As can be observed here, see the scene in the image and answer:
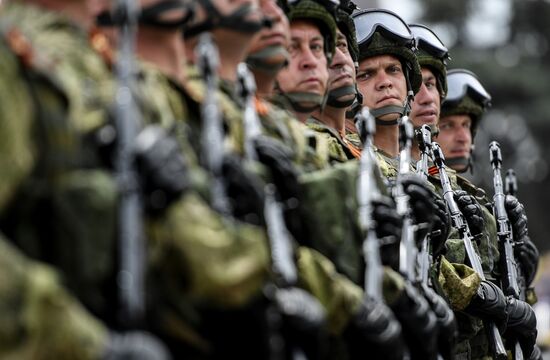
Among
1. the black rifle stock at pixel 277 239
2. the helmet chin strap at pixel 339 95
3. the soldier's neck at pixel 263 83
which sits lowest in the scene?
the helmet chin strap at pixel 339 95

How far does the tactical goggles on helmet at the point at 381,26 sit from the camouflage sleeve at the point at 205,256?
5.16m

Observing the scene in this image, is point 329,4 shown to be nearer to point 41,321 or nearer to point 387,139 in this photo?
point 387,139

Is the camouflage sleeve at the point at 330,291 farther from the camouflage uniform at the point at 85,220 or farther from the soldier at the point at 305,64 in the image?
the soldier at the point at 305,64

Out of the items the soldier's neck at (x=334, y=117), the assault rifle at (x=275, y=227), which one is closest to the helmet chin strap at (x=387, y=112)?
the soldier's neck at (x=334, y=117)

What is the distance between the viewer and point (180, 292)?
6.70 m

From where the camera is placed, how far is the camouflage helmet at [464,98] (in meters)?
13.9

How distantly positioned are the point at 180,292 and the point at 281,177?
44.9 inches

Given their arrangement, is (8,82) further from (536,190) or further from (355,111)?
(536,190)

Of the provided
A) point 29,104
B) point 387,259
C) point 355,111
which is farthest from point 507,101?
point 29,104

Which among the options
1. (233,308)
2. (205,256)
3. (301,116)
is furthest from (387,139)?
(205,256)

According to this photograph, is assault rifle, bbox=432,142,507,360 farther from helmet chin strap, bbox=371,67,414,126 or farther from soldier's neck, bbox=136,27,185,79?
soldier's neck, bbox=136,27,185,79

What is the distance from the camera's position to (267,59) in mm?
8945

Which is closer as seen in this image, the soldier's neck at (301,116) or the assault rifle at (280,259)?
the assault rifle at (280,259)

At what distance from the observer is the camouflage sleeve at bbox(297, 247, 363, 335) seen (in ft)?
25.6
